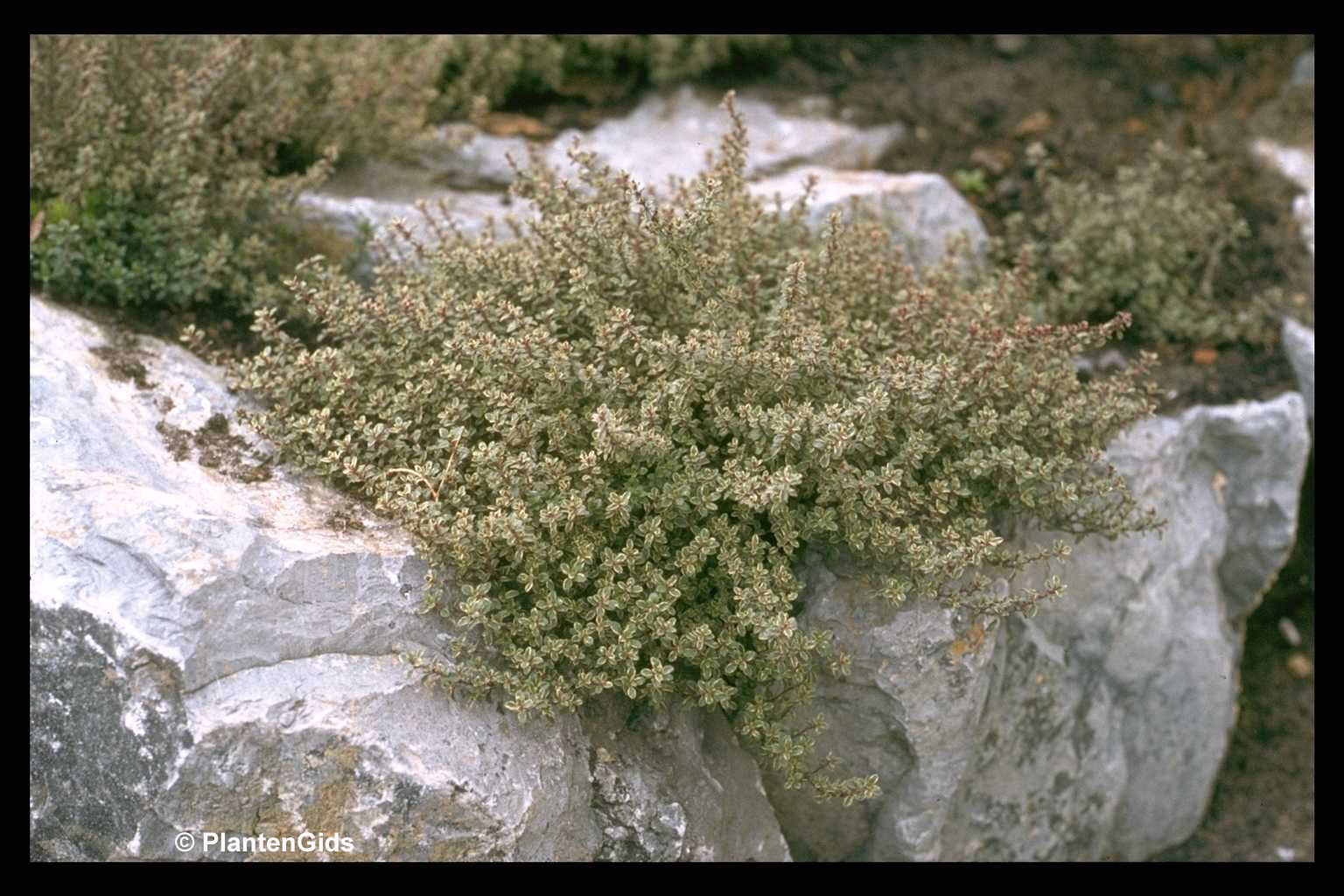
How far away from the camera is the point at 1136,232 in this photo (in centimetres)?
534

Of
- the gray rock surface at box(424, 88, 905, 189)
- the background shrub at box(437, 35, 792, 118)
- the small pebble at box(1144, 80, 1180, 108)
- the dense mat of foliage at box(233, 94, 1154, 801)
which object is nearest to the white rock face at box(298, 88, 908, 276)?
the gray rock surface at box(424, 88, 905, 189)

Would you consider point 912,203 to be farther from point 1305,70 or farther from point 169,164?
point 169,164

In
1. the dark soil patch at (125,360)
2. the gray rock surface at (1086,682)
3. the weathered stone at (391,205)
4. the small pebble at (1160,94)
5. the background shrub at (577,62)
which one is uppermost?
the small pebble at (1160,94)

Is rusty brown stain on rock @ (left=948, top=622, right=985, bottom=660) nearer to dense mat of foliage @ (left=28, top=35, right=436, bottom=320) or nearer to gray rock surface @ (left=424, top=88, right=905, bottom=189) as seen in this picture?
gray rock surface @ (left=424, top=88, right=905, bottom=189)

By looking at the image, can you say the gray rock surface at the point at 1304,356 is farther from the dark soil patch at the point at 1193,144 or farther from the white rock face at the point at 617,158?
the white rock face at the point at 617,158

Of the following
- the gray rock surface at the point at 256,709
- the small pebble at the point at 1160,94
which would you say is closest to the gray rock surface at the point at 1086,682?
the gray rock surface at the point at 256,709

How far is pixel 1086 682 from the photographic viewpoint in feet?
15.1

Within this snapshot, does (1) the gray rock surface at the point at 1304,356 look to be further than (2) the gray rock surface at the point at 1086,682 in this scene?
Yes

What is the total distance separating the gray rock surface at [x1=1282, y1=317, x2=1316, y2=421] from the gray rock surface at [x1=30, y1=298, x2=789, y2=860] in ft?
A: 11.3

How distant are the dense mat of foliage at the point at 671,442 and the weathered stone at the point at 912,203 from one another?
1.08m

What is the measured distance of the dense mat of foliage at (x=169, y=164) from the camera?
4273mm

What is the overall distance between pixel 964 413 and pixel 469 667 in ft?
5.59
